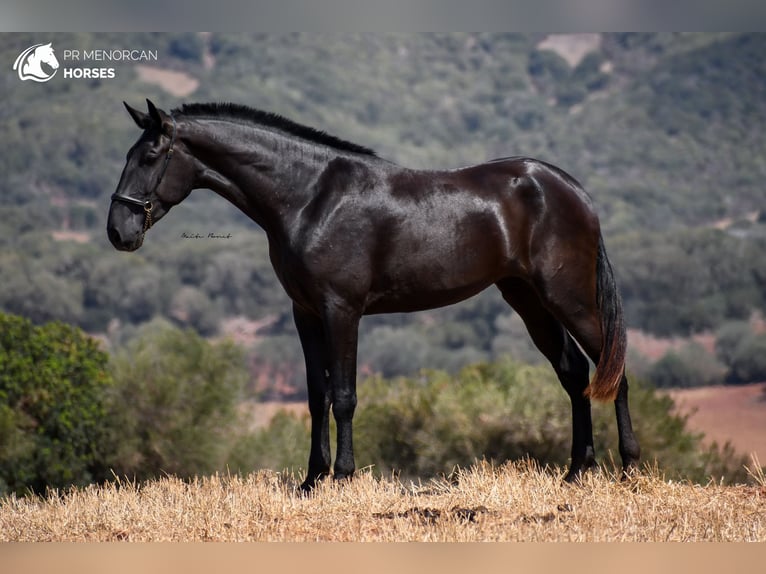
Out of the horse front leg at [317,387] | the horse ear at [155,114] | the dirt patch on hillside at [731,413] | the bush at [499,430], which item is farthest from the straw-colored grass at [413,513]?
the dirt patch on hillside at [731,413]

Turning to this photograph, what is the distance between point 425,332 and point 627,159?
11045 millimetres

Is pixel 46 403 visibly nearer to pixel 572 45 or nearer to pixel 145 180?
pixel 145 180

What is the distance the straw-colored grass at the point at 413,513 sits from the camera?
4.95m

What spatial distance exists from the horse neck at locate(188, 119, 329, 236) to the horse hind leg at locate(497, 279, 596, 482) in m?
1.59

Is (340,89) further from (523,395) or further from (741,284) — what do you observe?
(523,395)

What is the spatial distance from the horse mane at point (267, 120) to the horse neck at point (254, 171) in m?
0.11

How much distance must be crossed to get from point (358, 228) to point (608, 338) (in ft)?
5.94

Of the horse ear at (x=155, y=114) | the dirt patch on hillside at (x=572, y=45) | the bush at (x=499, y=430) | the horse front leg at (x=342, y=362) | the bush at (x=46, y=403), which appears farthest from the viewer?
the dirt patch on hillside at (x=572, y=45)

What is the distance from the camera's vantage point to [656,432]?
13922 mm

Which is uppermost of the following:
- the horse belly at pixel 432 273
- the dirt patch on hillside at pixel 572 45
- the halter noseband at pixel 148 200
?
the dirt patch on hillside at pixel 572 45

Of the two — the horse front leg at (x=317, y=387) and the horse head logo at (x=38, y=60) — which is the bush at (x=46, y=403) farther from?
the horse front leg at (x=317, y=387)

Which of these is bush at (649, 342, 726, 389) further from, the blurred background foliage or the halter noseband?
the halter noseband

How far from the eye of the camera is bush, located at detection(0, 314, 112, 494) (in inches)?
521

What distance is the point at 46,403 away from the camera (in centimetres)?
1349
